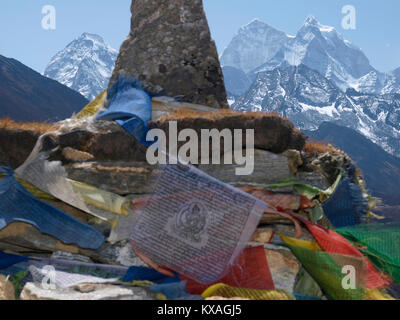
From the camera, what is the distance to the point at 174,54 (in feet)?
23.2

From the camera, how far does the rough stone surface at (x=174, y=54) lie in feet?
22.7

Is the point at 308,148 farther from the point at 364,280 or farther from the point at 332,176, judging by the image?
the point at 364,280

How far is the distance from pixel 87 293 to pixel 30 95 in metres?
49.1

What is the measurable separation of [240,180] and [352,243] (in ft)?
4.99

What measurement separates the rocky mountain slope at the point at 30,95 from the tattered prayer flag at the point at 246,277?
41854 mm

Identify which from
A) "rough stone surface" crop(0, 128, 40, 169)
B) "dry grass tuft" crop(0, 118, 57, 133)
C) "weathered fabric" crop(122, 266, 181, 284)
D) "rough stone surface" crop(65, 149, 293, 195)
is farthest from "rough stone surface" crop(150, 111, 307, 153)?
"weathered fabric" crop(122, 266, 181, 284)

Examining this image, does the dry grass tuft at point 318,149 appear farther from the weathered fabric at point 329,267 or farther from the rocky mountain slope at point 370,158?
the rocky mountain slope at point 370,158

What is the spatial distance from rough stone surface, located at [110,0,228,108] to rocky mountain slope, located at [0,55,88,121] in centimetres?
3834

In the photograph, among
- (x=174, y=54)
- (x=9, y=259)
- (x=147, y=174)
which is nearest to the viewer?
(x=9, y=259)

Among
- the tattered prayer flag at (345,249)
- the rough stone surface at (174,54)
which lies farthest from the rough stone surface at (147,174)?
the rough stone surface at (174,54)

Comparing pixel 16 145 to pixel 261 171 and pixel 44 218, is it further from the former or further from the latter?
pixel 261 171

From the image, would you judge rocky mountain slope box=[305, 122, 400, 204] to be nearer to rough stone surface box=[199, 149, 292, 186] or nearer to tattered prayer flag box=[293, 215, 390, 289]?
rough stone surface box=[199, 149, 292, 186]

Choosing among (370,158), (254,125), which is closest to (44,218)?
(254,125)

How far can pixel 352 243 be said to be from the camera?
16.3ft
